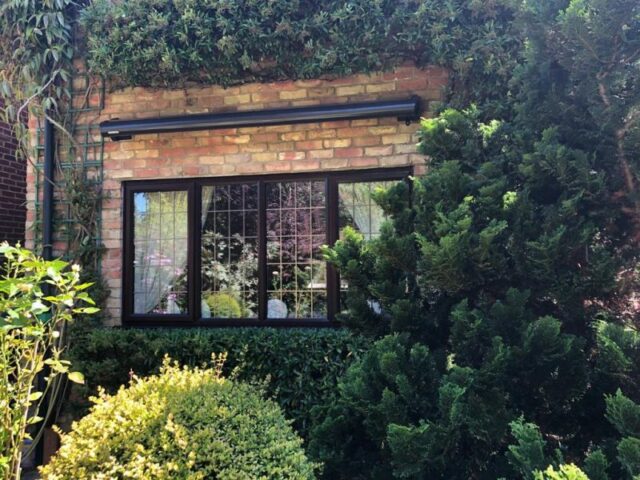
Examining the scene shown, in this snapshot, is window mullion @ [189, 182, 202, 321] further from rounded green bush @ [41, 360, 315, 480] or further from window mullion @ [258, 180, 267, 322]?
rounded green bush @ [41, 360, 315, 480]

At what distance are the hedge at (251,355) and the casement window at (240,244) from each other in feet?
1.19

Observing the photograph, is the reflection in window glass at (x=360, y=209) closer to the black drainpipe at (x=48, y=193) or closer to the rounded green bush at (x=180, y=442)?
the rounded green bush at (x=180, y=442)

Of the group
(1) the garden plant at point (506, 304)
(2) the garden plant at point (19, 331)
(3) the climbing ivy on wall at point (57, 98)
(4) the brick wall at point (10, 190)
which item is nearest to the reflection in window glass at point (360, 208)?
(1) the garden plant at point (506, 304)

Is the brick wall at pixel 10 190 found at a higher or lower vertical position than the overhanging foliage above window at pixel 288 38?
lower

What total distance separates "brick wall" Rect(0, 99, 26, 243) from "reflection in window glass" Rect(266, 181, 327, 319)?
3.79m

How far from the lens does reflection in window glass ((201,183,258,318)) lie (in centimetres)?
514

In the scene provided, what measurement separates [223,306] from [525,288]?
317 centimetres

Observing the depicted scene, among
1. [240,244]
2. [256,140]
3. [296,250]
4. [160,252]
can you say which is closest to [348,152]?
[256,140]

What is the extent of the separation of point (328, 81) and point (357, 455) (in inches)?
134

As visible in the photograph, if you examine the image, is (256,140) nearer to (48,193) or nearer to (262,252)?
(262,252)

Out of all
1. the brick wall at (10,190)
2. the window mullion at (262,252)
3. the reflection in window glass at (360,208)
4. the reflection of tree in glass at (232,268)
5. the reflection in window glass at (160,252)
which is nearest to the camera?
the reflection in window glass at (360,208)

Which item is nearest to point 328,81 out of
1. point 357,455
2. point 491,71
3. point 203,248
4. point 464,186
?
point 491,71

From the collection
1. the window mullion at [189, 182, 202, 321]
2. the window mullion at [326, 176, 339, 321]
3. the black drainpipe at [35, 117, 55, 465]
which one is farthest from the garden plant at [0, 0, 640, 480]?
the black drainpipe at [35, 117, 55, 465]

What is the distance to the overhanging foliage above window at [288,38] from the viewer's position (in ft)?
14.1
